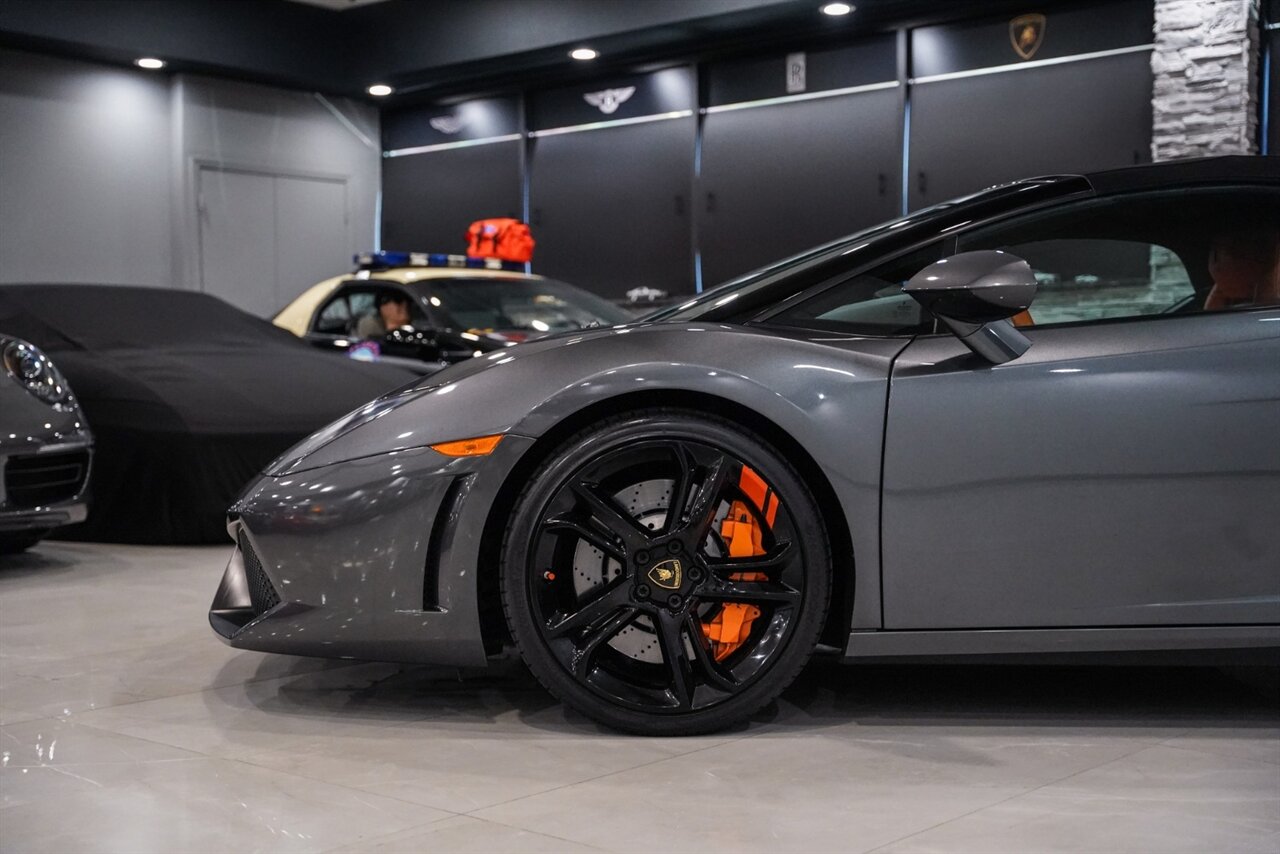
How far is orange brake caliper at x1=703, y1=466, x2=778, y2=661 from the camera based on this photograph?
98.2 inches

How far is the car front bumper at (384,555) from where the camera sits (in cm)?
248

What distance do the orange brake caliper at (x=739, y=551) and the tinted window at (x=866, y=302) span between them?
1.18 ft

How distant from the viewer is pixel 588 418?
8.30 feet

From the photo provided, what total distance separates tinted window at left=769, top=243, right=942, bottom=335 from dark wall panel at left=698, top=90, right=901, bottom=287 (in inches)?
310

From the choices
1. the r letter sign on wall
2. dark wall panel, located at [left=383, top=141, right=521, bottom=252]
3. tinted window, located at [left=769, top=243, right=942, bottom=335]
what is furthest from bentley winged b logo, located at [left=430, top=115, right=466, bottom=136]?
tinted window, located at [left=769, top=243, right=942, bottom=335]

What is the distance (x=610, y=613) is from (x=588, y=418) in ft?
1.18

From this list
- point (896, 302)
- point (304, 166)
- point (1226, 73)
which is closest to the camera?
point (896, 302)

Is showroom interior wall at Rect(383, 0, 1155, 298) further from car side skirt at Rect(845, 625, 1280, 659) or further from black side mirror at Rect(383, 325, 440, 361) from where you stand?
car side skirt at Rect(845, 625, 1280, 659)

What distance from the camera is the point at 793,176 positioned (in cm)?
1097

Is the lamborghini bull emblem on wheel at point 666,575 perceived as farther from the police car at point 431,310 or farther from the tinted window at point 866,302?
the police car at point 431,310

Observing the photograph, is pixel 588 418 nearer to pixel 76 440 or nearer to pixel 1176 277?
pixel 1176 277

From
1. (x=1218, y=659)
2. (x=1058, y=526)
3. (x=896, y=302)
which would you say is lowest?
(x=1218, y=659)

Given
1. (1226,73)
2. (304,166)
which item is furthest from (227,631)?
(304,166)

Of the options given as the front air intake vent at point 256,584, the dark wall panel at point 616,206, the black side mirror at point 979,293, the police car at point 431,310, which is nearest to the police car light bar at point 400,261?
the police car at point 431,310
